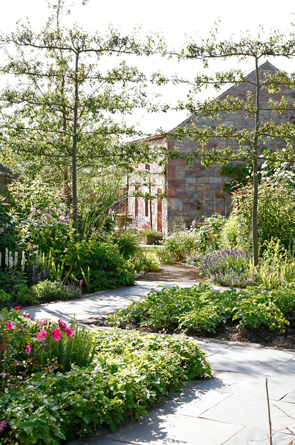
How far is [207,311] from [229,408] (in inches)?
68.8

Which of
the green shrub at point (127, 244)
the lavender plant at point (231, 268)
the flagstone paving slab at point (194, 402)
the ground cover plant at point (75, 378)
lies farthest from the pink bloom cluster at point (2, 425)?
the green shrub at point (127, 244)

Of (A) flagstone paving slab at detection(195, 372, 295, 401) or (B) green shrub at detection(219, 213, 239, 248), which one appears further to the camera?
(B) green shrub at detection(219, 213, 239, 248)

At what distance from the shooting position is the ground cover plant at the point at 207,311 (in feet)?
13.6

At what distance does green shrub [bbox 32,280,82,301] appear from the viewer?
5.88m

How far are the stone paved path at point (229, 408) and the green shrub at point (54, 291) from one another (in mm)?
2758

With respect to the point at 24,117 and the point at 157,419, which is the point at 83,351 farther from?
the point at 24,117

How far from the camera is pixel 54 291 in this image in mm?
5969

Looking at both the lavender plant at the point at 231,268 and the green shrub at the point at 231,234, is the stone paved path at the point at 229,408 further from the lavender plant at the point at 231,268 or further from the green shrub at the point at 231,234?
the green shrub at the point at 231,234

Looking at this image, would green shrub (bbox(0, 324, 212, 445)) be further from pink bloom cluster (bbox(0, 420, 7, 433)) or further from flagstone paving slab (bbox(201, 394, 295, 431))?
flagstone paving slab (bbox(201, 394, 295, 431))

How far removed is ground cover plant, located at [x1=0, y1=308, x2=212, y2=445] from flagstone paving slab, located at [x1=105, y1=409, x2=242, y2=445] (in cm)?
8

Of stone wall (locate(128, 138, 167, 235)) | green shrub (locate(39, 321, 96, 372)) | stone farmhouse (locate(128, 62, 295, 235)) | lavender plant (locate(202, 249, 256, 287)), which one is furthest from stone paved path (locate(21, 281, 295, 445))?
stone farmhouse (locate(128, 62, 295, 235))

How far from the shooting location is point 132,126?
25.8 ft

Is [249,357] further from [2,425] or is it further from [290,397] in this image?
[2,425]

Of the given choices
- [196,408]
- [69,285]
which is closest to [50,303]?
[69,285]
